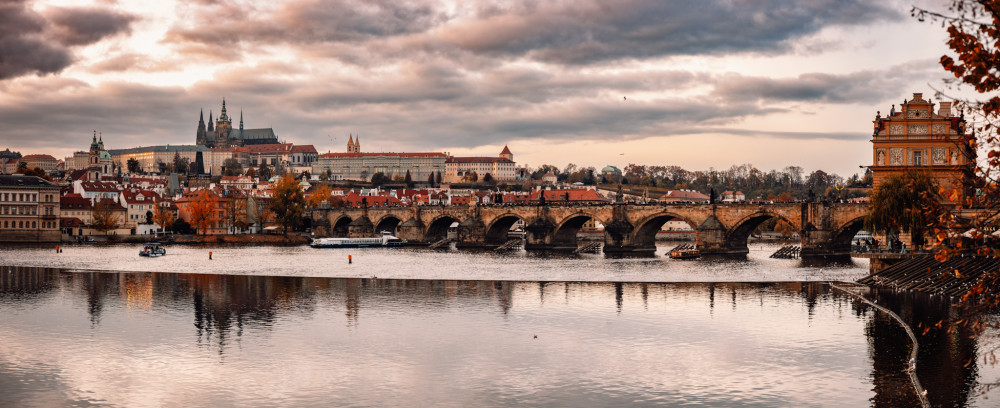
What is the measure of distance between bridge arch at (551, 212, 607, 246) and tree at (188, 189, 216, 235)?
121ft

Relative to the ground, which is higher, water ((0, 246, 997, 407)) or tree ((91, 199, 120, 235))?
tree ((91, 199, 120, 235))

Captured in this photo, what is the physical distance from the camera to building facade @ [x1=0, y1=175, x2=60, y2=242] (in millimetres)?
82188

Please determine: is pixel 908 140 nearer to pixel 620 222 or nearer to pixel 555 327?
pixel 620 222

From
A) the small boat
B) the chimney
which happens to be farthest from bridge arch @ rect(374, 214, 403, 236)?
the chimney

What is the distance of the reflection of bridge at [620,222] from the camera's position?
188 feet

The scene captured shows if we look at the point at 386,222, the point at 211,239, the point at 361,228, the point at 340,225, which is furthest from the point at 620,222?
the point at 340,225

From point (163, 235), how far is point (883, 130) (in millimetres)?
68382

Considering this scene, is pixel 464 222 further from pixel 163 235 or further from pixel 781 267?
pixel 781 267

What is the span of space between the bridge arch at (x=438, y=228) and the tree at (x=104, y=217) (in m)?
31.1

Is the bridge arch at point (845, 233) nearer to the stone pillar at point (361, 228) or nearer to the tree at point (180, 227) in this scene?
the stone pillar at point (361, 228)

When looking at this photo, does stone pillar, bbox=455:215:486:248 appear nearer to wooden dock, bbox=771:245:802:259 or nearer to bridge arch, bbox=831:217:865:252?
wooden dock, bbox=771:245:802:259

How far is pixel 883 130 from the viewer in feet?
160

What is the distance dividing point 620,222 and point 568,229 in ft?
28.5

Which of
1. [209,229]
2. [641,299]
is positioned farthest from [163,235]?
[641,299]
